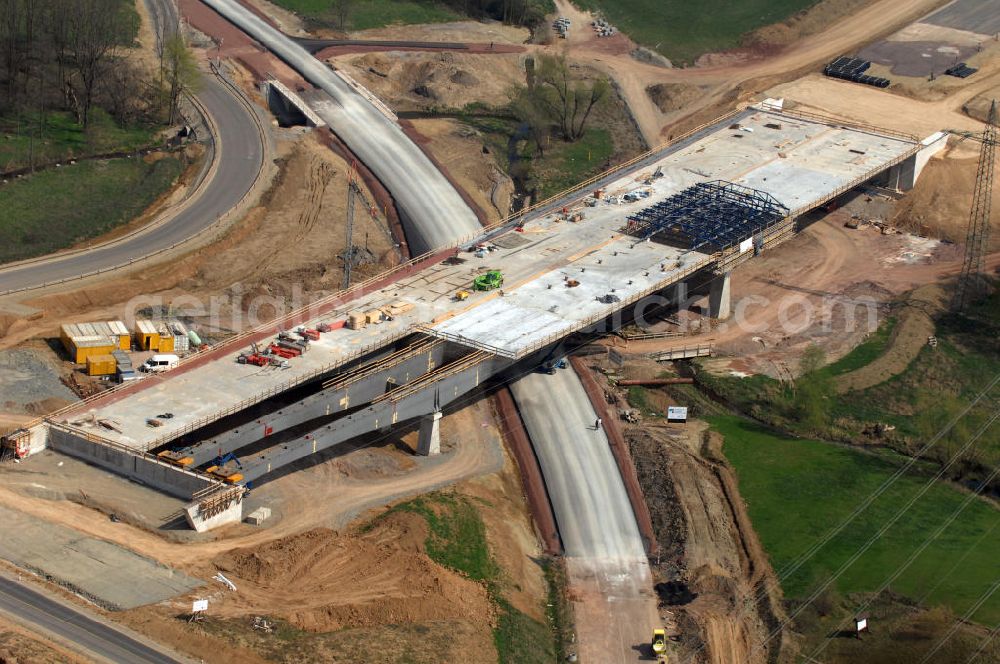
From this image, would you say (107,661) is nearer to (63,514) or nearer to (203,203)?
(63,514)

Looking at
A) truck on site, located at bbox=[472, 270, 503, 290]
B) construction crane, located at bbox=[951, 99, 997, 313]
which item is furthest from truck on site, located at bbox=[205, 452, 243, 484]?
construction crane, located at bbox=[951, 99, 997, 313]

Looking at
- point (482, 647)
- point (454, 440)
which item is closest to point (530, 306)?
point (454, 440)

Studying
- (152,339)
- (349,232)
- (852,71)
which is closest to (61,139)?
(349,232)

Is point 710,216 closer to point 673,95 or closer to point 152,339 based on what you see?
point 673,95

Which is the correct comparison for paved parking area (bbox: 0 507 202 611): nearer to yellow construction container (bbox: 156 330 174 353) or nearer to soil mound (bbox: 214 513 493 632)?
soil mound (bbox: 214 513 493 632)

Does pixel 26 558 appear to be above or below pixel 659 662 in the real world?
above

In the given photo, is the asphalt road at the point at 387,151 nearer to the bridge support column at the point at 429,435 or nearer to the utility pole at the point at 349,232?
the utility pole at the point at 349,232

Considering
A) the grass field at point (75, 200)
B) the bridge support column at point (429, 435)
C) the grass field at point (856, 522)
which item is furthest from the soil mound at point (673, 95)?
the bridge support column at point (429, 435)
